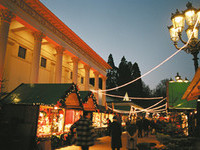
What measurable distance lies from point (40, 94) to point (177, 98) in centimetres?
820

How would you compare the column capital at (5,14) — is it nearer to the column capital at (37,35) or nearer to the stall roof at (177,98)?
the column capital at (37,35)

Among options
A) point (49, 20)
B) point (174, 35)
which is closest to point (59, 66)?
point (49, 20)

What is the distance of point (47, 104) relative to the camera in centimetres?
1037

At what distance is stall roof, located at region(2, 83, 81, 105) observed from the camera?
10.8 metres

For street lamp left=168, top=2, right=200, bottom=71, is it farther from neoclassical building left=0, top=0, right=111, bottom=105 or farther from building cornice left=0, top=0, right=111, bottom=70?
building cornice left=0, top=0, right=111, bottom=70

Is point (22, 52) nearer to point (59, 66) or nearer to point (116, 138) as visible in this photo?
point (59, 66)

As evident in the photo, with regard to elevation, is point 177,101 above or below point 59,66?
below

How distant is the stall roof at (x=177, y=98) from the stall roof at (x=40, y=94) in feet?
20.7

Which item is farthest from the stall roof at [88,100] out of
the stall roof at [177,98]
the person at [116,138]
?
the stall roof at [177,98]

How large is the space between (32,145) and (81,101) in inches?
203

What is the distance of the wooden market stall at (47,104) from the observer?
32.7 ft

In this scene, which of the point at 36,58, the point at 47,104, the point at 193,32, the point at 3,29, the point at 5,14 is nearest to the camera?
the point at 193,32

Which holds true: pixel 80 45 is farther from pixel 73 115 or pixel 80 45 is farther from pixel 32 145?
pixel 32 145

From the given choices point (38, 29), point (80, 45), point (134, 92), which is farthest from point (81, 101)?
point (134, 92)
